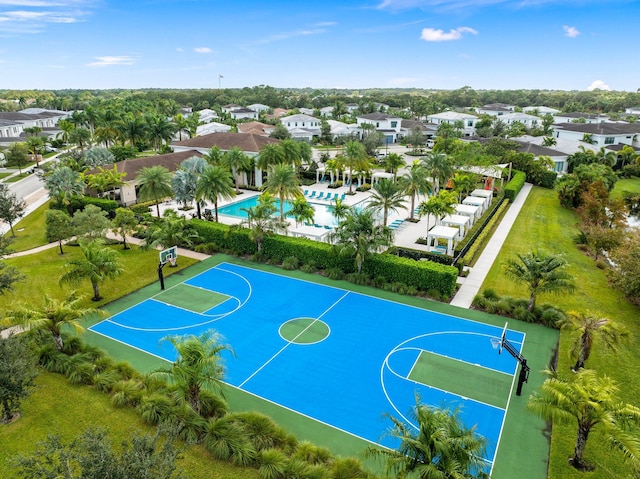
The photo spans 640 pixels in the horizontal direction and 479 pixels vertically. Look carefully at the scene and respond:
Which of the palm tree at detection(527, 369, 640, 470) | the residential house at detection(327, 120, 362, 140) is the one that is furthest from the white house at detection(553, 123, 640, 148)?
the palm tree at detection(527, 369, 640, 470)

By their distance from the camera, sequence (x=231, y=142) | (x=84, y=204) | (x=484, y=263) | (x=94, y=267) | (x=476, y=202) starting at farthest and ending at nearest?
(x=231, y=142) → (x=84, y=204) → (x=476, y=202) → (x=484, y=263) → (x=94, y=267)

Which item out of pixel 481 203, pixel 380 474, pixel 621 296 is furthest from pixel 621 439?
pixel 481 203

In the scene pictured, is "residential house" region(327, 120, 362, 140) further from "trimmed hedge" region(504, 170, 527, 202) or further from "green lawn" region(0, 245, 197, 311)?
"green lawn" region(0, 245, 197, 311)

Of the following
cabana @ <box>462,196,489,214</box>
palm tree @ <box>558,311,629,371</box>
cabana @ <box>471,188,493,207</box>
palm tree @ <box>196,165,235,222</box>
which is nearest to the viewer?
palm tree @ <box>558,311,629,371</box>

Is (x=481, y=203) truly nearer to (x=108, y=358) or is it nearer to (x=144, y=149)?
(x=108, y=358)

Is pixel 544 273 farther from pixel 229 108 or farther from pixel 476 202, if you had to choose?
pixel 229 108

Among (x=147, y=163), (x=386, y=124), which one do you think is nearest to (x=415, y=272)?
(x=147, y=163)
